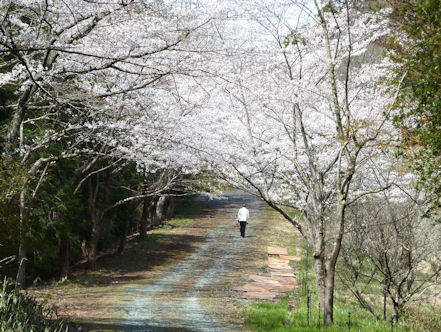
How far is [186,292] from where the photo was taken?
1220 cm

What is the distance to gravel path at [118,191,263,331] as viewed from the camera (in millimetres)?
8688

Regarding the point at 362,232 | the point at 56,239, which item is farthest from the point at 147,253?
the point at 362,232

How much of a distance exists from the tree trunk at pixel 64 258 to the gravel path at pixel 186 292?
2.47 m

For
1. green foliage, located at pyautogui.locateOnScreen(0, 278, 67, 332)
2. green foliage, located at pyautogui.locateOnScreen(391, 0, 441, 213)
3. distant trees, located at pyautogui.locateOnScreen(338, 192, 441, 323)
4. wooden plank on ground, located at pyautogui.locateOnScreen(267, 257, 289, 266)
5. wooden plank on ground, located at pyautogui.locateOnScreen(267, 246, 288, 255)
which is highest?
green foliage, located at pyautogui.locateOnScreen(391, 0, 441, 213)

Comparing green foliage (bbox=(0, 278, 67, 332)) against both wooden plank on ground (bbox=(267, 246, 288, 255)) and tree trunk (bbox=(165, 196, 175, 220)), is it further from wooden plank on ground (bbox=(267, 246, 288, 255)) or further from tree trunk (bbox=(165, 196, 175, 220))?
tree trunk (bbox=(165, 196, 175, 220))

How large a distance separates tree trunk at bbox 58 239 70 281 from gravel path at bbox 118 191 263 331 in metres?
2.47

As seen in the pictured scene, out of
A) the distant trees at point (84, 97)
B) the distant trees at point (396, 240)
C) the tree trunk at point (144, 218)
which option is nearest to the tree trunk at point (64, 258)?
the distant trees at point (84, 97)

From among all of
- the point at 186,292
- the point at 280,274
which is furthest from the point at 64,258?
the point at 280,274

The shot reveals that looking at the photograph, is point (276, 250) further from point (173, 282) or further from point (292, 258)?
point (173, 282)

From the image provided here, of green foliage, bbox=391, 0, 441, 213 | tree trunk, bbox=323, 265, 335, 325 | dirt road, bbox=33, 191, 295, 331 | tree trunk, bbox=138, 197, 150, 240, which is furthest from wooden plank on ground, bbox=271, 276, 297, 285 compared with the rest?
green foliage, bbox=391, 0, 441, 213

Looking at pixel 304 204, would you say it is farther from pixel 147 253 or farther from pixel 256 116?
pixel 147 253

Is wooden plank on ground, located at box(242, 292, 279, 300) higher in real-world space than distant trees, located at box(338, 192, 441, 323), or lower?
lower

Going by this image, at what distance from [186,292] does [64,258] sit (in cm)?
433

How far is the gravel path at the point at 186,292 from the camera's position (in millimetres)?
8688
